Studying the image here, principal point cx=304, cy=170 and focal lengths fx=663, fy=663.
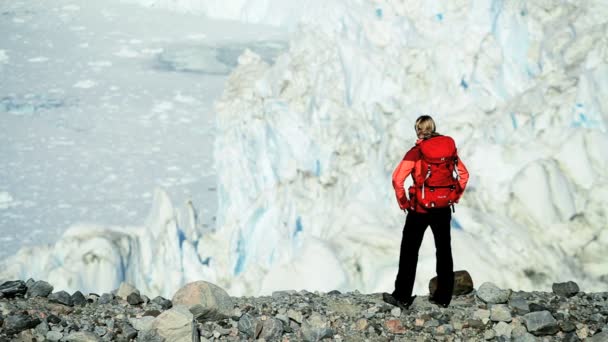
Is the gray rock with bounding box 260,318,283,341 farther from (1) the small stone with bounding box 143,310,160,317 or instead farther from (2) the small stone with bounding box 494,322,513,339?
(2) the small stone with bounding box 494,322,513,339

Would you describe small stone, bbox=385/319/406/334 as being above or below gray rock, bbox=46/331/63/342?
above

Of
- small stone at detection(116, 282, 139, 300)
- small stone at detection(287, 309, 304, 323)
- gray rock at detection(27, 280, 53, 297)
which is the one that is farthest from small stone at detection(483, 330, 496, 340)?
gray rock at detection(27, 280, 53, 297)

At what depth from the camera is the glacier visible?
7.79 metres

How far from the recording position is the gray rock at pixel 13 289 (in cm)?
358

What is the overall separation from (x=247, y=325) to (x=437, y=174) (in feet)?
3.98

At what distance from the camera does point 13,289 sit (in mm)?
3607

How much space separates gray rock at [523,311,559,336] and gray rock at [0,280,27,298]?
2694mm

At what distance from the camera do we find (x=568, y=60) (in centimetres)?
1149

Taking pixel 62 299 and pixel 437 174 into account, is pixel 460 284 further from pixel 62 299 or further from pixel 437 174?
pixel 62 299

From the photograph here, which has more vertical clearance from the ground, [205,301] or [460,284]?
[460,284]

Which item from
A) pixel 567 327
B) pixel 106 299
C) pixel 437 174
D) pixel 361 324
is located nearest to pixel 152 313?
pixel 106 299

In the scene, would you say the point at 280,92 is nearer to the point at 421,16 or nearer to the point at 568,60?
the point at 421,16

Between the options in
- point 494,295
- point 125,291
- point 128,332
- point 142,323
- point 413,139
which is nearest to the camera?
point 128,332

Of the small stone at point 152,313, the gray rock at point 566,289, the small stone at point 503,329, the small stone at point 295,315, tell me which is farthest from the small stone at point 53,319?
the gray rock at point 566,289
